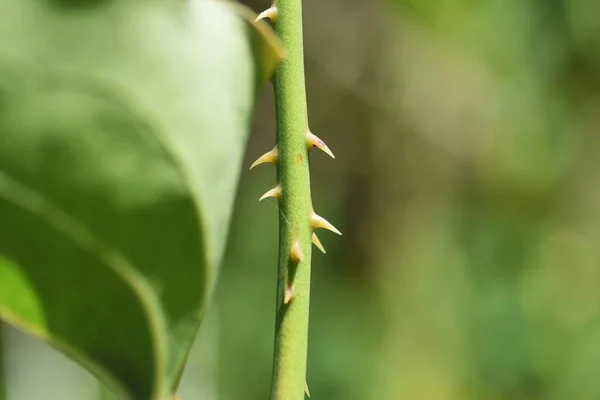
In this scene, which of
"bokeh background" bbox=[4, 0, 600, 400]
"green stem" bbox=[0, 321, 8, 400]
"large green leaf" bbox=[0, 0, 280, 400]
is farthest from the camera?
"bokeh background" bbox=[4, 0, 600, 400]

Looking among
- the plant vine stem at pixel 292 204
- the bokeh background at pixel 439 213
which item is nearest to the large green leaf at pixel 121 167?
the plant vine stem at pixel 292 204

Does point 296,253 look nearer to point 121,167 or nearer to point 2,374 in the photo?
point 121,167

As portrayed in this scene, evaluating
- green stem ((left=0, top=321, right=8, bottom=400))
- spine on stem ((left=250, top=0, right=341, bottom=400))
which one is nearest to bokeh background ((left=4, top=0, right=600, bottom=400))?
green stem ((left=0, top=321, right=8, bottom=400))

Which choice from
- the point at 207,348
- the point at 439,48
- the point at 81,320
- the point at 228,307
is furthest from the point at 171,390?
the point at 439,48

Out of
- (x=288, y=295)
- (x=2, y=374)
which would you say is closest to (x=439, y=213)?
(x=2, y=374)

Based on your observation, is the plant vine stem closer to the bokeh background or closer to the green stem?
the green stem

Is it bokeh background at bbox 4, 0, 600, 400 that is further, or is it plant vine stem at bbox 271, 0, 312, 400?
bokeh background at bbox 4, 0, 600, 400

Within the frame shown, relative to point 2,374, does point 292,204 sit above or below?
above

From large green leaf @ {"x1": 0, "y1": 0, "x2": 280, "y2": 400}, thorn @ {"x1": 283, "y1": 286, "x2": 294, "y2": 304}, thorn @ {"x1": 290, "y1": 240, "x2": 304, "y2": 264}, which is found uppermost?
large green leaf @ {"x1": 0, "y1": 0, "x2": 280, "y2": 400}
